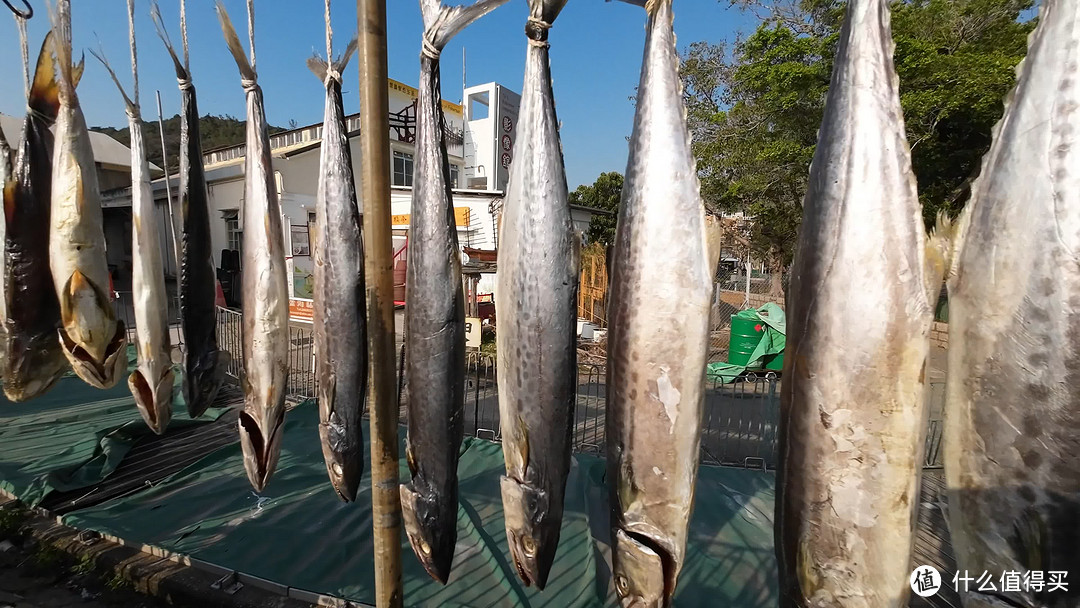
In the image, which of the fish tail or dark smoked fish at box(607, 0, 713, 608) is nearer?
dark smoked fish at box(607, 0, 713, 608)

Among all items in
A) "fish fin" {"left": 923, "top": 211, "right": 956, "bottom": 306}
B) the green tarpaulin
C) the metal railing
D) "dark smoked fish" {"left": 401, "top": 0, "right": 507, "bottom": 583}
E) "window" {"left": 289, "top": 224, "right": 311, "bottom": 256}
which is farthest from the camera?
"window" {"left": 289, "top": 224, "right": 311, "bottom": 256}

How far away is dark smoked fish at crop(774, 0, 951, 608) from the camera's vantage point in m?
1.05

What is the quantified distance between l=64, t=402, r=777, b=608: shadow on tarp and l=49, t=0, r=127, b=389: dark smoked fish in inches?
88.3

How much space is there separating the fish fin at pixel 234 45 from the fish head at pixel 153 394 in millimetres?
1307

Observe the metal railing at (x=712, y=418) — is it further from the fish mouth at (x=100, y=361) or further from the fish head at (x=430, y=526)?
the fish head at (x=430, y=526)

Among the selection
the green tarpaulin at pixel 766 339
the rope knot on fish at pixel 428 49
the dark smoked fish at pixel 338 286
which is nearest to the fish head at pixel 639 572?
the dark smoked fish at pixel 338 286

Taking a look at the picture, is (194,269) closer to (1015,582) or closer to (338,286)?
(338,286)

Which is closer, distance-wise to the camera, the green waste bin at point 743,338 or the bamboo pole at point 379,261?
the bamboo pole at point 379,261

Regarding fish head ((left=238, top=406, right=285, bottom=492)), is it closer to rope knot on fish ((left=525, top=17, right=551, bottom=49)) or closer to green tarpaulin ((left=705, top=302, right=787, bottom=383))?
rope knot on fish ((left=525, top=17, right=551, bottom=49))

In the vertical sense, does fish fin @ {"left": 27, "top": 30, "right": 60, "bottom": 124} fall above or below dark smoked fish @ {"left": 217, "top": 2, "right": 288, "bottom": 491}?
above

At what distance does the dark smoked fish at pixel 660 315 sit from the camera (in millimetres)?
1240

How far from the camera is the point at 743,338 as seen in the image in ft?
33.7

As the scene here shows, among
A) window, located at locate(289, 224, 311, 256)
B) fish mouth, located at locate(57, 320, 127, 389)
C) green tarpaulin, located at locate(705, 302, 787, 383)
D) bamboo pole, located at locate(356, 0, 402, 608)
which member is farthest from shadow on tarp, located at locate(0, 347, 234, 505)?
green tarpaulin, located at locate(705, 302, 787, 383)

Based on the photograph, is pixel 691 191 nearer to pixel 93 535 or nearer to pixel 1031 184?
pixel 1031 184
